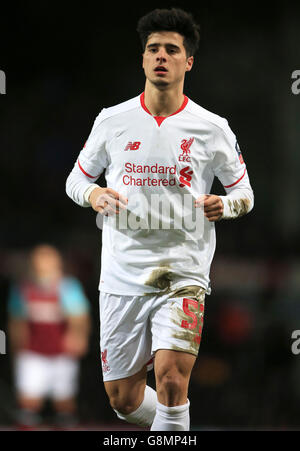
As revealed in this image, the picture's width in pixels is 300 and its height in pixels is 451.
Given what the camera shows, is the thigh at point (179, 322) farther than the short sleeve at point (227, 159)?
No

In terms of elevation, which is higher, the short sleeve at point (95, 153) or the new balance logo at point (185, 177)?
the short sleeve at point (95, 153)

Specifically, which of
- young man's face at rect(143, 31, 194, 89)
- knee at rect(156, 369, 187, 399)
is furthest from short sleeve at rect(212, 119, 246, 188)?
knee at rect(156, 369, 187, 399)

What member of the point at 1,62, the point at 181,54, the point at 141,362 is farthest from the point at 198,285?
the point at 1,62

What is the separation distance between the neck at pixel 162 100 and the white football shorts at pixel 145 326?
0.94 meters

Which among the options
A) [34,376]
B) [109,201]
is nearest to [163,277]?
[109,201]

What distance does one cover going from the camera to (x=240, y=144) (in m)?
12.5

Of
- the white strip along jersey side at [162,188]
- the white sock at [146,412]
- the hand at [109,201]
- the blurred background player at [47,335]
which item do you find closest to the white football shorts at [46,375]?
the blurred background player at [47,335]

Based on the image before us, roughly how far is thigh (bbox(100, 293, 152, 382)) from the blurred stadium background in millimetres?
6204

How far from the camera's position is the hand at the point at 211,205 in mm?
3752

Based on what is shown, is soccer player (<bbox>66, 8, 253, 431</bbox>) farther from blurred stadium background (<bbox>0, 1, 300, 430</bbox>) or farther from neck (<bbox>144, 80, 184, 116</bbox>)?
blurred stadium background (<bbox>0, 1, 300, 430</bbox>)

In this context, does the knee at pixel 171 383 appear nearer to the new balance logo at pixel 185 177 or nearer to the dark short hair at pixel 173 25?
the new balance logo at pixel 185 177

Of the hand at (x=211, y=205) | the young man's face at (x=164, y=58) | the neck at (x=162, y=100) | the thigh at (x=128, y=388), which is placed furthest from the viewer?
the thigh at (x=128, y=388)

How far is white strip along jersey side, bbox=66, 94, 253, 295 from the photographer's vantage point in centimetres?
392

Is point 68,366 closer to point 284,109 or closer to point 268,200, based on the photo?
point 268,200
